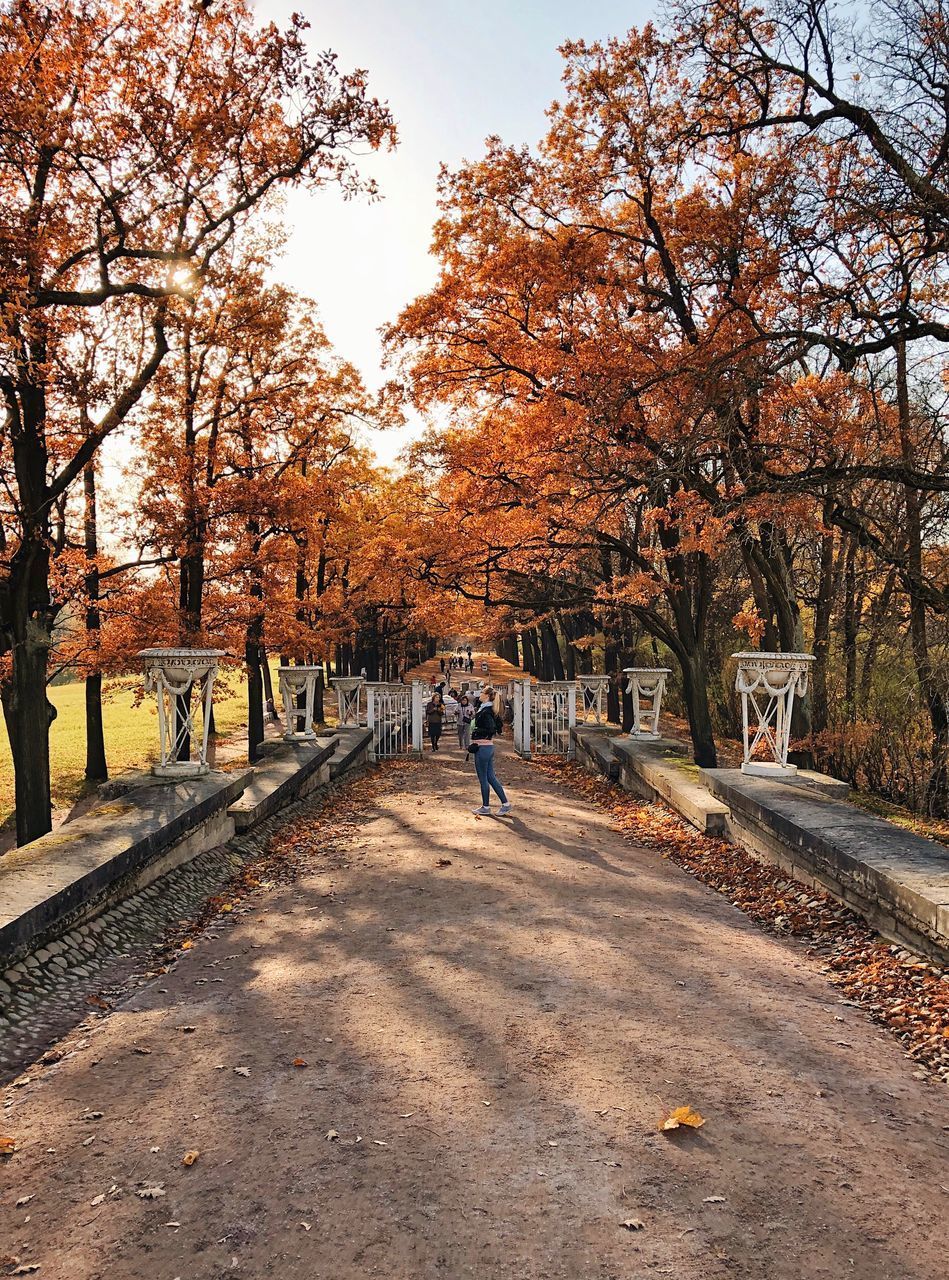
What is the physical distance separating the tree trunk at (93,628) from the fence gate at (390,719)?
610cm

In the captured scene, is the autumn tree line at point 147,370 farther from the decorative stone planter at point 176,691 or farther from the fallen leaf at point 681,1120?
the fallen leaf at point 681,1120

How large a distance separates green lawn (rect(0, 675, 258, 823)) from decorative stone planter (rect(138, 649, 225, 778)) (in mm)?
4660

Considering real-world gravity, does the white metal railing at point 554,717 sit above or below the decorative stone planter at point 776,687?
below

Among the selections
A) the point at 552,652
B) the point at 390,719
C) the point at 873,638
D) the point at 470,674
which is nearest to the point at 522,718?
the point at 390,719

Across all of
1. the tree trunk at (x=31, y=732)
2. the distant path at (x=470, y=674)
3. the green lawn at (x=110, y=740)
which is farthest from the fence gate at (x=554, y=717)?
the distant path at (x=470, y=674)

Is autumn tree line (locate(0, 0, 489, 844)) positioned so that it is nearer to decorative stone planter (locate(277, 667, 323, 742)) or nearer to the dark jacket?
decorative stone planter (locate(277, 667, 323, 742))

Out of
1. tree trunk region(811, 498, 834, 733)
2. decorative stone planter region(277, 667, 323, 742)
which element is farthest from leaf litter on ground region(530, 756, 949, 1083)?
decorative stone planter region(277, 667, 323, 742)

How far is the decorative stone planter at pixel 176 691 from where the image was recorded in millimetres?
8242

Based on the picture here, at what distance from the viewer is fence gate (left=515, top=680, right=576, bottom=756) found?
65.9ft

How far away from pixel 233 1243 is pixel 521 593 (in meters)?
22.2

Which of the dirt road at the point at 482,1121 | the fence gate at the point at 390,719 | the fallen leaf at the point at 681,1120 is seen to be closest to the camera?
the dirt road at the point at 482,1121

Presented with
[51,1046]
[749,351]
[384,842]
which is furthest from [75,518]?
[51,1046]

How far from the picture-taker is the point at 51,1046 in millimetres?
3953

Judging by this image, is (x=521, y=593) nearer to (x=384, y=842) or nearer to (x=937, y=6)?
(x=384, y=842)
